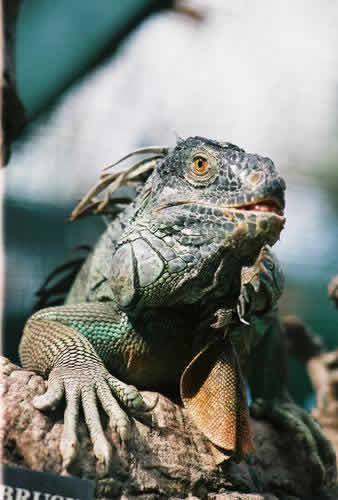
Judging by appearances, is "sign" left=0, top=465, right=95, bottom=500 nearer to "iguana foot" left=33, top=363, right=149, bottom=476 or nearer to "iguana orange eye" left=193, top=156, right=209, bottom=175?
"iguana foot" left=33, top=363, right=149, bottom=476

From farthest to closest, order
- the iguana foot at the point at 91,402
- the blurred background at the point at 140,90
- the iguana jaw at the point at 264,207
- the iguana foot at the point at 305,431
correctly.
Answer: the blurred background at the point at 140,90, the iguana foot at the point at 305,431, the iguana jaw at the point at 264,207, the iguana foot at the point at 91,402

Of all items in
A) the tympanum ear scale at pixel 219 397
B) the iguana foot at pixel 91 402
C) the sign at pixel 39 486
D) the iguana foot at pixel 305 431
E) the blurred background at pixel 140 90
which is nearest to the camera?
the sign at pixel 39 486

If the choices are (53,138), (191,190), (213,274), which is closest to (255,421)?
(213,274)

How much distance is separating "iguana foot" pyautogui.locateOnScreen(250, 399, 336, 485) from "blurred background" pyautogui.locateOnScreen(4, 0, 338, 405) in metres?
1.85

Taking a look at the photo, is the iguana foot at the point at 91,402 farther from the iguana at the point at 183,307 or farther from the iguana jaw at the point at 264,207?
the iguana jaw at the point at 264,207

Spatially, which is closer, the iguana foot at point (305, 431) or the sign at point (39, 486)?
the sign at point (39, 486)

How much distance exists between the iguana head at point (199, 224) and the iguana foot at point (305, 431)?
1.08 meters

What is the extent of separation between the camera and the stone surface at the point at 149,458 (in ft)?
5.46

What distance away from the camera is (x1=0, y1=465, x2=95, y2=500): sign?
1502 mm

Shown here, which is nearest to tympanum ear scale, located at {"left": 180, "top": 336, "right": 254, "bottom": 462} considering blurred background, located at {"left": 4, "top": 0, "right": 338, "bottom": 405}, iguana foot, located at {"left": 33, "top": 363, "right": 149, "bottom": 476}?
iguana foot, located at {"left": 33, "top": 363, "right": 149, "bottom": 476}

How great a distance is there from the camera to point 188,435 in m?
2.11

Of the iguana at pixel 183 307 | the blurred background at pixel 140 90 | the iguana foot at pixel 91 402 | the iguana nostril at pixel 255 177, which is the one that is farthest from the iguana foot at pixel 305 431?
the blurred background at pixel 140 90

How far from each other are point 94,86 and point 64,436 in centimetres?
352

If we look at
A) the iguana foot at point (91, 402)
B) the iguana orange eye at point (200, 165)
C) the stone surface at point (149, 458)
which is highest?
the iguana orange eye at point (200, 165)
